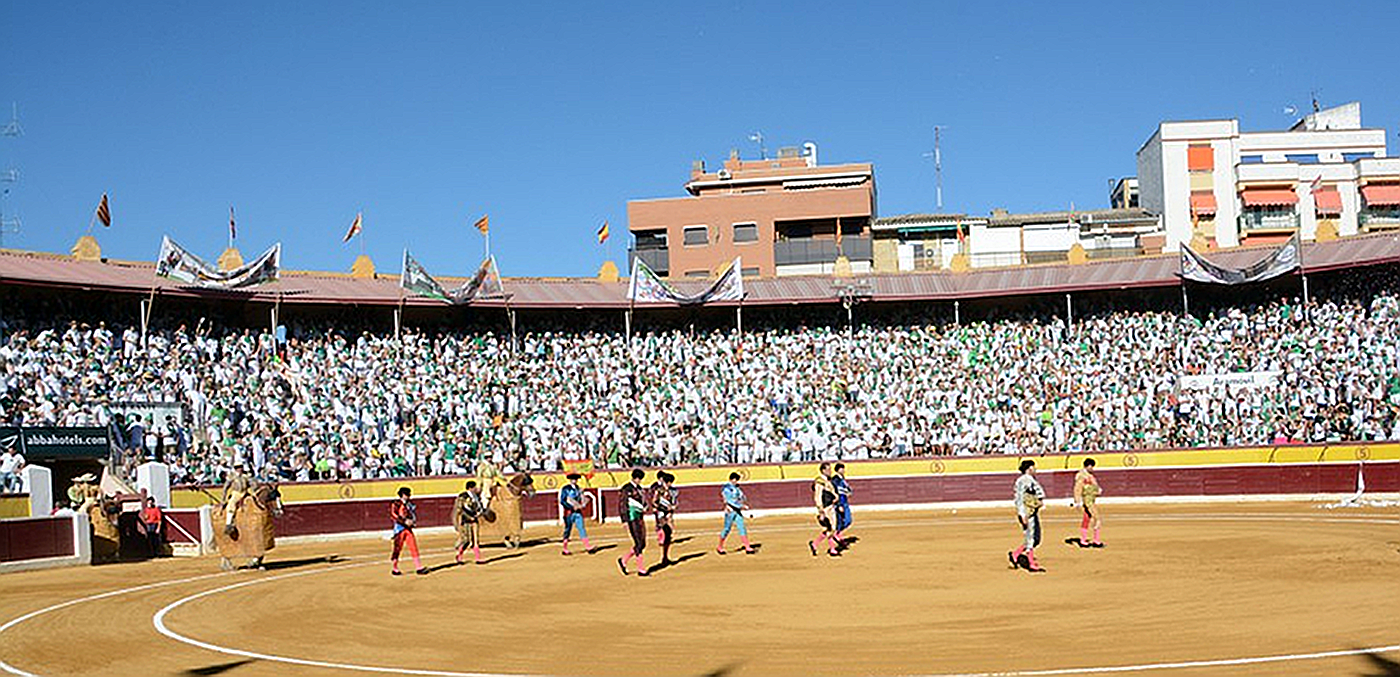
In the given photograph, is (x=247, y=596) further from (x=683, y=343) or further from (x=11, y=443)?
(x=683, y=343)

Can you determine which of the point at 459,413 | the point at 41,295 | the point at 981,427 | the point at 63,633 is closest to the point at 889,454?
the point at 981,427

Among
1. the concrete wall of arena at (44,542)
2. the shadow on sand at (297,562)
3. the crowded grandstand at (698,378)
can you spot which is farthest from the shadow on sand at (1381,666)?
the crowded grandstand at (698,378)

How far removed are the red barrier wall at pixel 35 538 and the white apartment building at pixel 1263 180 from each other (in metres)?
53.2

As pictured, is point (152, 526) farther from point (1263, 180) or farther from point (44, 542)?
point (1263, 180)

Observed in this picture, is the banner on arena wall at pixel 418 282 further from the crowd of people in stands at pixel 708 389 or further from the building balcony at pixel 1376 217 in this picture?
the building balcony at pixel 1376 217

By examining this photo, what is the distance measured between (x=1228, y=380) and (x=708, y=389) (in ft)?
48.9

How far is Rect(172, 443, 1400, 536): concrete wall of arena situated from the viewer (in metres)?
32.8

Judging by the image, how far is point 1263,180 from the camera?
68250 mm

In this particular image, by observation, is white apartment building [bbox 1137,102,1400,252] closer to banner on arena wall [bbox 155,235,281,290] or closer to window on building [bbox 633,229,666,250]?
window on building [bbox 633,229,666,250]

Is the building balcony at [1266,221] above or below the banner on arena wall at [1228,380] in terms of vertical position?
above

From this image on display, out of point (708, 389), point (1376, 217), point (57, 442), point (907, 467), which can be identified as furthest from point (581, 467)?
point (1376, 217)

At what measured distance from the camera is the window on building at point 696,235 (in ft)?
214

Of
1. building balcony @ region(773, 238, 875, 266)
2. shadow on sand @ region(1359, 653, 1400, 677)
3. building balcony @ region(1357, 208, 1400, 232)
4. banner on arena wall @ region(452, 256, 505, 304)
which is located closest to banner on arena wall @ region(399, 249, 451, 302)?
banner on arena wall @ region(452, 256, 505, 304)

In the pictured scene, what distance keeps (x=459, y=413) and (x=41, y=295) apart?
1120 cm
